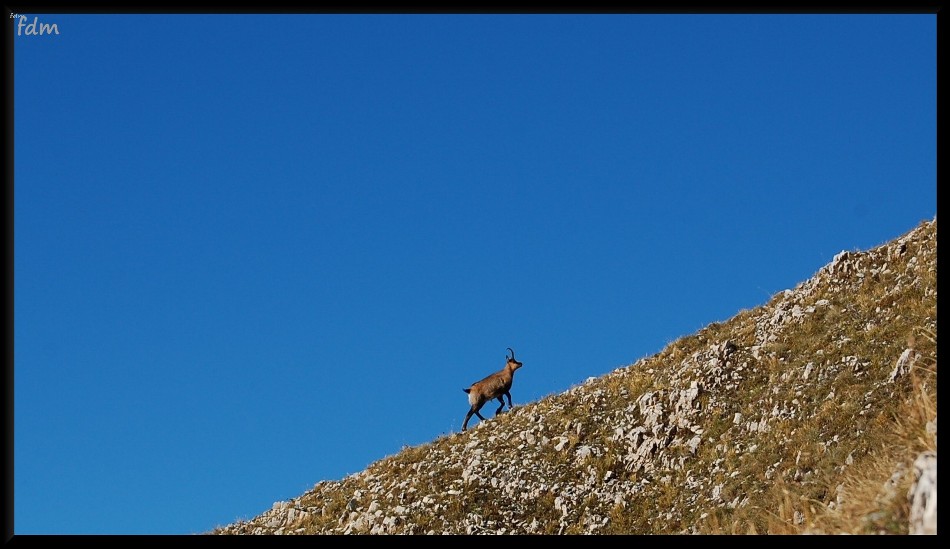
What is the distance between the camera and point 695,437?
23469 mm

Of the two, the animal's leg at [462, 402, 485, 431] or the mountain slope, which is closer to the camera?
the mountain slope

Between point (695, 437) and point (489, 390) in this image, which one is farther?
point (489, 390)

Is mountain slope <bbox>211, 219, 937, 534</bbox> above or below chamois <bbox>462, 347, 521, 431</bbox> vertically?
below

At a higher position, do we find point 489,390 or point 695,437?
point 489,390

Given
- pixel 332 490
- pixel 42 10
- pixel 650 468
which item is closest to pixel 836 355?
pixel 650 468

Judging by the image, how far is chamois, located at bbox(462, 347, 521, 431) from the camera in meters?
30.1

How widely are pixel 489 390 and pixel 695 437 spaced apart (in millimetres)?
8955

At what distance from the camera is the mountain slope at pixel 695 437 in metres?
20.1

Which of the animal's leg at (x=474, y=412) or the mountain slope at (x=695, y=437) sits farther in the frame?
the animal's leg at (x=474, y=412)

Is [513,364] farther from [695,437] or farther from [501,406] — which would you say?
[695,437]

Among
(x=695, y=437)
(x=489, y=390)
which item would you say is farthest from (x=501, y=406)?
(x=695, y=437)

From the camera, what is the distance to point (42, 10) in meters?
10.4

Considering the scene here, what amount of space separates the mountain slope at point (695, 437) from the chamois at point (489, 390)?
1447 mm

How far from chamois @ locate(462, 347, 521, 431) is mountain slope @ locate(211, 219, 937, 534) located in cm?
145
